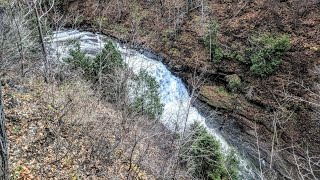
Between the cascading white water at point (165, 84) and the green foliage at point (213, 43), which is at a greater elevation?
the green foliage at point (213, 43)

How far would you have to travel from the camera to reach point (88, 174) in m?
11.0

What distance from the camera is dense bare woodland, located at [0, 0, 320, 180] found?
11750 mm

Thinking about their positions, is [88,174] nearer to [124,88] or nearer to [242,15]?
[124,88]

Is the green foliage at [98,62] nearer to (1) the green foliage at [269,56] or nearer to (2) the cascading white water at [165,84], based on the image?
(2) the cascading white water at [165,84]

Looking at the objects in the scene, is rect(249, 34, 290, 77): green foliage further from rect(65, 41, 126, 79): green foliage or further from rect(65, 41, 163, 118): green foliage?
rect(65, 41, 126, 79): green foliage

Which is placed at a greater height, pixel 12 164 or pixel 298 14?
pixel 298 14

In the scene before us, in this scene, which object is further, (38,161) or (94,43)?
(94,43)

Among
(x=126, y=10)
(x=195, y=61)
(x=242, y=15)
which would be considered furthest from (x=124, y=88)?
(x=126, y=10)

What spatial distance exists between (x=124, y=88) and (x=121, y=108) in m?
1.40

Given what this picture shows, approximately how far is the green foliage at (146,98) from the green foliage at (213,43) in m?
7.15

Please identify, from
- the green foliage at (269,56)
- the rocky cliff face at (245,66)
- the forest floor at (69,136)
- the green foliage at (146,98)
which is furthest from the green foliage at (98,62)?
the green foliage at (269,56)

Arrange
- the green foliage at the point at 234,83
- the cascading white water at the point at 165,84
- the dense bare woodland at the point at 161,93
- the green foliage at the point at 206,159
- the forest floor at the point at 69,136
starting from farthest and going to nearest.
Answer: the green foliage at the point at 234,83
the cascading white water at the point at 165,84
the green foliage at the point at 206,159
the dense bare woodland at the point at 161,93
the forest floor at the point at 69,136

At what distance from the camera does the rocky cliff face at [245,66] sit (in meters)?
17.1

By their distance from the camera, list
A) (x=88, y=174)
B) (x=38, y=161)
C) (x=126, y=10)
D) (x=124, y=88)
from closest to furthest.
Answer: (x=38, y=161) → (x=88, y=174) → (x=124, y=88) → (x=126, y=10)
